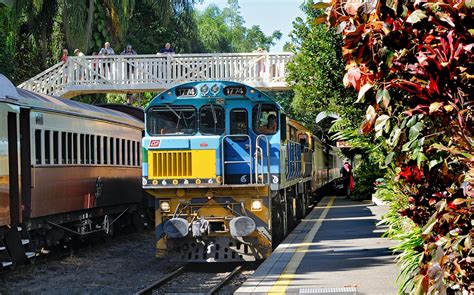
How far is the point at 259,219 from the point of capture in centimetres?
1533

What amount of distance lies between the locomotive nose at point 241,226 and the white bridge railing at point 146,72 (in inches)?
652

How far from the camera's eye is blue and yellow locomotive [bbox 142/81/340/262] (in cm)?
1518

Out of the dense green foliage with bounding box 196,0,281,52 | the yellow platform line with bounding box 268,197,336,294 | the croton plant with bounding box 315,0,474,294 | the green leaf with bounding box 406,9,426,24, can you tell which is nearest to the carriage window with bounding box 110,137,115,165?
the yellow platform line with bounding box 268,197,336,294

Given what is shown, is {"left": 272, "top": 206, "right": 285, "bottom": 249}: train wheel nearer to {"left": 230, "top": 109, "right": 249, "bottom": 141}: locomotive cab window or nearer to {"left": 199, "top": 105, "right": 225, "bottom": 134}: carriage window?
{"left": 230, "top": 109, "right": 249, "bottom": 141}: locomotive cab window

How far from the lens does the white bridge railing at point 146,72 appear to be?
103ft

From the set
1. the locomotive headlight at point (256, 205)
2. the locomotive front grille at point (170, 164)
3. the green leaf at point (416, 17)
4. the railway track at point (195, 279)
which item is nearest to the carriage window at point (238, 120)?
the locomotive front grille at point (170, 164)

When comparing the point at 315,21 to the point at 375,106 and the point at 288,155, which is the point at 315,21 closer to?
the point at 375,106

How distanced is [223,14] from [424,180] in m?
121

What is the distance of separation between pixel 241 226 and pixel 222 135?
1769 mm

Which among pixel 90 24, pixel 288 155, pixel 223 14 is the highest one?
pixel 223 14

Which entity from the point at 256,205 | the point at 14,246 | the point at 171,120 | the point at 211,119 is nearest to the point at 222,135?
the point at 211,119

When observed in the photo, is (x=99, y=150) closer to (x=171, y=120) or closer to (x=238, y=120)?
(x=171, y=120)

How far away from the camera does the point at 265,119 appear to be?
52.2 feet

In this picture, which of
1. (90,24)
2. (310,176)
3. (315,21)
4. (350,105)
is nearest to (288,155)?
(350,105)
